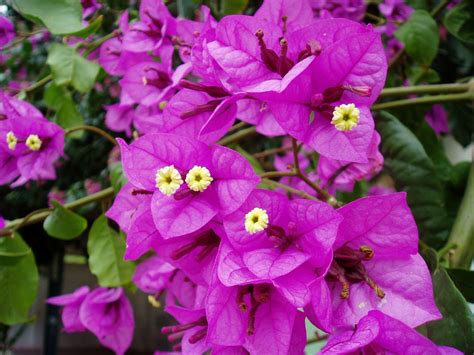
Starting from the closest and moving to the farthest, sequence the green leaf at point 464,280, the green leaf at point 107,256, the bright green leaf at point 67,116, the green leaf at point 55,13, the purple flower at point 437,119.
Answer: the green leaf at point 464,280 < the green leaf at point 55,13 < the green leaf at point 107,256 < the bright green leaf at point 67,116 < the purple flower at point 437,119

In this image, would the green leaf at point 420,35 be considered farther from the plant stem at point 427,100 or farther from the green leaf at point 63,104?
the green leaf at point 63,104

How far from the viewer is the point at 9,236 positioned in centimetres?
68

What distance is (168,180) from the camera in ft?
1.30

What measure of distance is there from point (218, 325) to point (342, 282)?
3.7 inches

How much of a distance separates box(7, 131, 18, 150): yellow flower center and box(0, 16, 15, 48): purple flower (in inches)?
13.9

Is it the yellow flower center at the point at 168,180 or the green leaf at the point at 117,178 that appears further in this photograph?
the green leaf at the point at 117,178

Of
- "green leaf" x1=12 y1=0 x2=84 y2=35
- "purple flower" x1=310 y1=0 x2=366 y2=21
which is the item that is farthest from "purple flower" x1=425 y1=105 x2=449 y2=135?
"green leaf" x1=12 y1=0 x2=84 y2=35

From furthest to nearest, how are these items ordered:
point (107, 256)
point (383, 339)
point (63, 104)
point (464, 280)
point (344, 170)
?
1. point (63, 104)
2. point (107, 256)
3. point (344, 170)
4. point (464, 280)
5. point (383, 339)

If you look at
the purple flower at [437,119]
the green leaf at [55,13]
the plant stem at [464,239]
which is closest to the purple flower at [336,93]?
the plant stem at [464,239]

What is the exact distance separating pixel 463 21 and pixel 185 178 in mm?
519

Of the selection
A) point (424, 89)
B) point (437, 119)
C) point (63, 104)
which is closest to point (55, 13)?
point (63, 104)

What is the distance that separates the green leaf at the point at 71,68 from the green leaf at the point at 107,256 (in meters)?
0.19

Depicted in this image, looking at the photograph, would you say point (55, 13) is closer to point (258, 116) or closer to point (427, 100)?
point (258, 116)

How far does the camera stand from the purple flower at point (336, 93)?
0.39 metres
